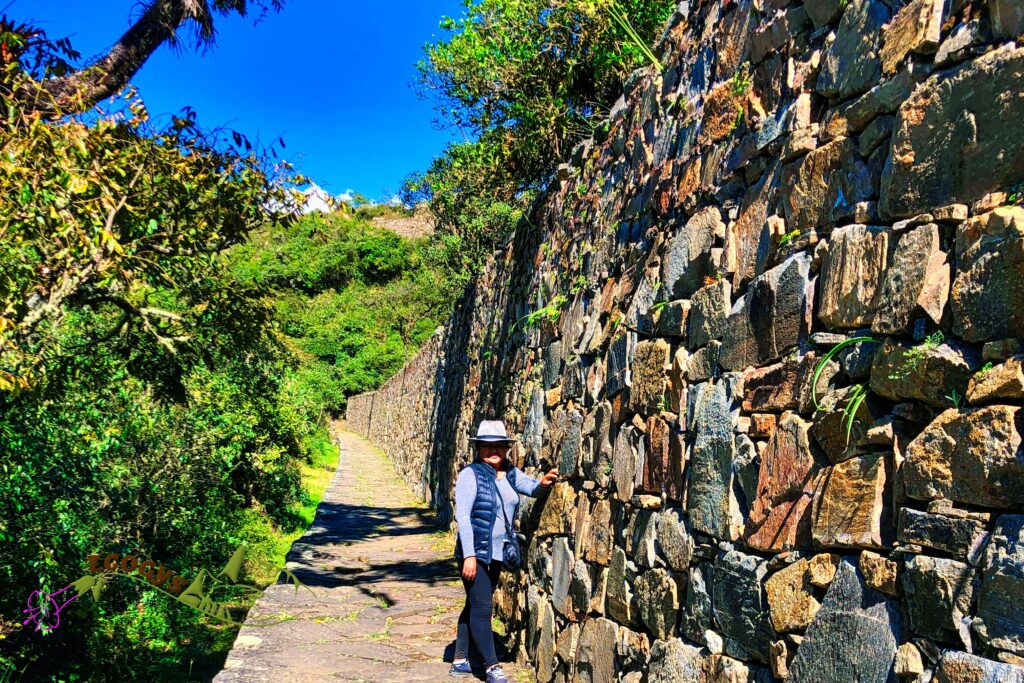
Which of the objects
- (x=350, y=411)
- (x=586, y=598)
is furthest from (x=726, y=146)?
(x=350, y=411)

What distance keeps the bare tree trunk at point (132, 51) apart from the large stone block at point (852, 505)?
5.83 metres

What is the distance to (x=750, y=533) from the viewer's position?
8.55ft

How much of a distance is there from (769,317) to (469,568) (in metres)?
2.43

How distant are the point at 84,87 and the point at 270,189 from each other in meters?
1.53

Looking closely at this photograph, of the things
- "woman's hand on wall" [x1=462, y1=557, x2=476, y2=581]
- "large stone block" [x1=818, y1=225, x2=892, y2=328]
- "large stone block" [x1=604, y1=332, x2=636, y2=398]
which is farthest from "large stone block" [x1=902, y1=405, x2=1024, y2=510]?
"woman's hand on wall" [x1=462, y1=557, x2=476, y2=581]

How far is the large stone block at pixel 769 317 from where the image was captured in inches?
98.1

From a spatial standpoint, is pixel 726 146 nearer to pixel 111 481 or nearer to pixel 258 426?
pixel 111 481

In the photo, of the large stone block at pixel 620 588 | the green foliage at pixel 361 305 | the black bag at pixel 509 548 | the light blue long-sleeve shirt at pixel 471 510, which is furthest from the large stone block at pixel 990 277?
the green foliage at pixel 361 305

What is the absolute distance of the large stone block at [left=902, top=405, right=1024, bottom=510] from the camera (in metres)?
1.68

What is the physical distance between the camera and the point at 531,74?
352 inches

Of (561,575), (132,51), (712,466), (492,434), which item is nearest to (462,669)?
(561,575)

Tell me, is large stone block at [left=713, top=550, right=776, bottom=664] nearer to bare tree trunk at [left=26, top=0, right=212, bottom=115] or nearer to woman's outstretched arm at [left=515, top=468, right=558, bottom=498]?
woman's outstretched arm at [left=515, top=468, right=558, bottom=498]

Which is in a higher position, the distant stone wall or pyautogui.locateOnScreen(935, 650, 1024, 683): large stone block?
the distant stone wall

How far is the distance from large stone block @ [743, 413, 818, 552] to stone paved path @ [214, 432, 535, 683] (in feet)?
8.78
